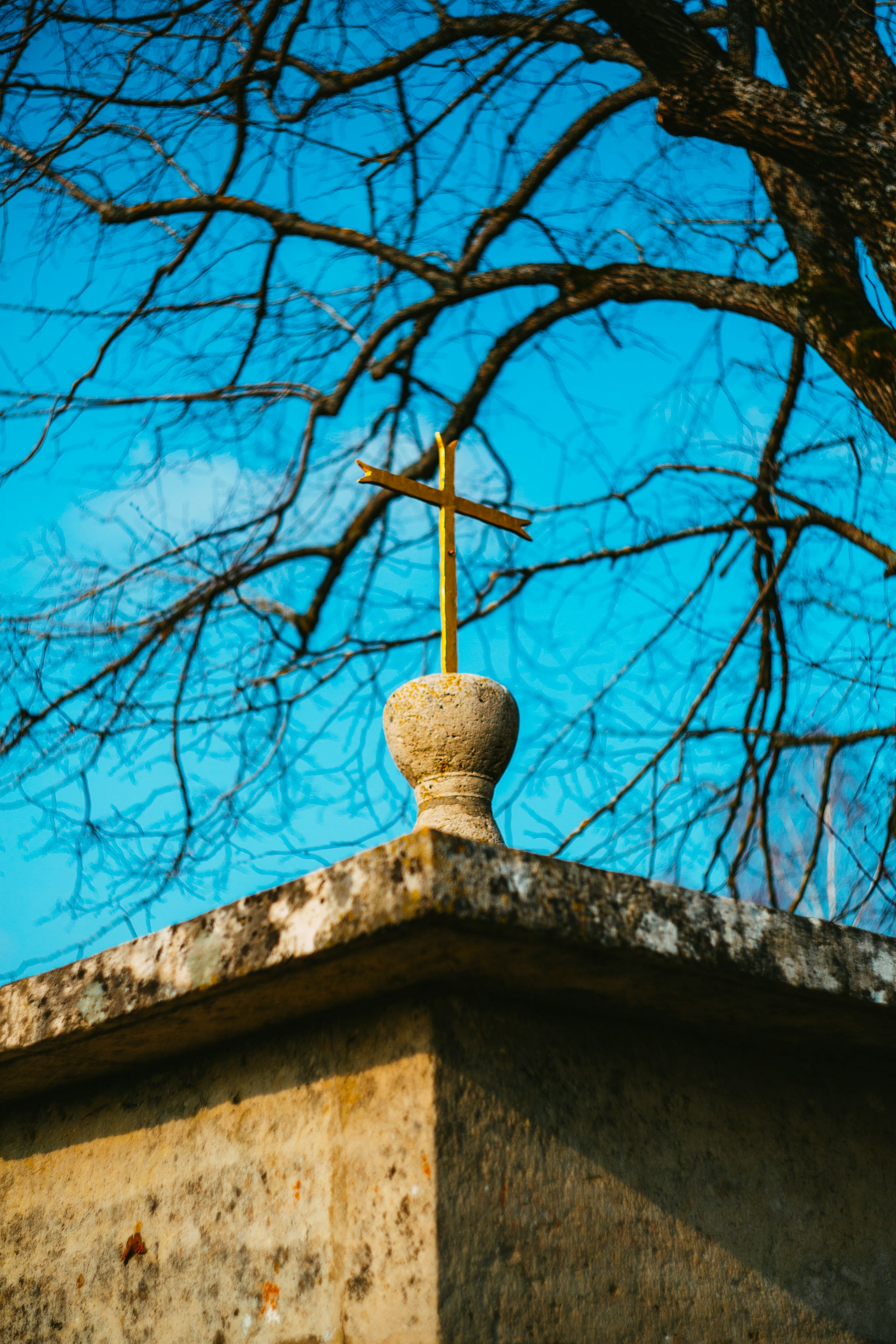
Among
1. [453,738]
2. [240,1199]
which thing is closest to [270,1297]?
[240,1199]

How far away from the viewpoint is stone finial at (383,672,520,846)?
84.7 inches

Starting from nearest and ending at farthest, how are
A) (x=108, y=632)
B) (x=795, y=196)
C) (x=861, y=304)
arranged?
1. (x=861, y=304)
2. (x=795, y=196)
3. (x=108, y=632)

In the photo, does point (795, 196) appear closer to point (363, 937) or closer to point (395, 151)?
point (395, 151)

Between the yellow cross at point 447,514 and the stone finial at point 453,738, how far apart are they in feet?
0.31

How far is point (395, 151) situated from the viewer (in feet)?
14.9

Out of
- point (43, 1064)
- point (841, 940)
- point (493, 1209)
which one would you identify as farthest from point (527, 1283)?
point (43, 1064)

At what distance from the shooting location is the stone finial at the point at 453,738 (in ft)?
7.06

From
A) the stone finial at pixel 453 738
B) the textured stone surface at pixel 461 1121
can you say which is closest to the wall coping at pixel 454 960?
the textured stone surface at pixel 461 1121

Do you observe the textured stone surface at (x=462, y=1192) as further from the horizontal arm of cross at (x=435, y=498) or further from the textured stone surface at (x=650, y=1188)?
the horizontal arm of cross at (x=435, y=498)

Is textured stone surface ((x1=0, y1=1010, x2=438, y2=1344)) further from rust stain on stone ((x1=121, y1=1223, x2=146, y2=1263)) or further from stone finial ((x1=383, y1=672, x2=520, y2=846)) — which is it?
stone finial ((x1=383, y1=672, x2=520, y2=846))

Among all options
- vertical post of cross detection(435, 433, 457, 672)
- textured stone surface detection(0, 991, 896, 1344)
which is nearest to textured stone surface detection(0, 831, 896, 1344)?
textured stone surface detection(0, 991, 896, 1344)

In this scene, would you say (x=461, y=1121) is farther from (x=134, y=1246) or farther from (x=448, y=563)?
(x=448, y=563)

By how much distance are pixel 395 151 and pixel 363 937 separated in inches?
156

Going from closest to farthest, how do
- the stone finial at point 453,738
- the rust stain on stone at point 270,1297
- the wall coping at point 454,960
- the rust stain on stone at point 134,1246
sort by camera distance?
the wall coping at point 454,960 < the rust stain on stone at point 270,1297 < the rust stain on stone at point 134,1246 < the stone finial at point 453,738
